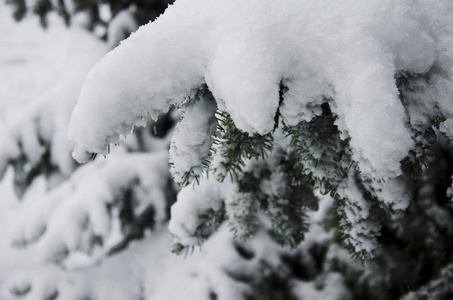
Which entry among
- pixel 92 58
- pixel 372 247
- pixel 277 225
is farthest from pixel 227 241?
pixel 92 58

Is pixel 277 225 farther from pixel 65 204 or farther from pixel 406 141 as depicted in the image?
pixel 65 204

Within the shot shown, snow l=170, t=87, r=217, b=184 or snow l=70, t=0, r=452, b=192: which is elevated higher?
snow l=70, t=0, r=452, b=192

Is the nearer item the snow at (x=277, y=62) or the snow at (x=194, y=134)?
the snow at (x=277, y=62)

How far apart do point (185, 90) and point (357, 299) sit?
1438 mm

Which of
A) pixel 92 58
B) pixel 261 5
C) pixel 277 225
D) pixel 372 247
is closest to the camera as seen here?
pixel 261 5

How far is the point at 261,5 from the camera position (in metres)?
0.62

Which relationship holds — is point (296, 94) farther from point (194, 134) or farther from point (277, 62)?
point (194, 134)

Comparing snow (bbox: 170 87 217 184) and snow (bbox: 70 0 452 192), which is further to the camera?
snow (bbox: 170 87 217 184)

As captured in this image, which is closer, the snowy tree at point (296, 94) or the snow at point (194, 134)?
the snowy tree at point (296, 94)

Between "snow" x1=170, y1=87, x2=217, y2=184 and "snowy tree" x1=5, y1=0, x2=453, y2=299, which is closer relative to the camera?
"snowy tree" x1=5, y1=0, x2=453, y2=299

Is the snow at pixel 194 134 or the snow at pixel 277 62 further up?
the snow at pixel 277 62

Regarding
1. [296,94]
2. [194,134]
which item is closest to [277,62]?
[296,94]

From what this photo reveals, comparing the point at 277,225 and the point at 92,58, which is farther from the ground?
the point at 277,225

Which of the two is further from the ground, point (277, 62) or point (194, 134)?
point (277, 62)
